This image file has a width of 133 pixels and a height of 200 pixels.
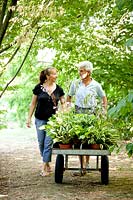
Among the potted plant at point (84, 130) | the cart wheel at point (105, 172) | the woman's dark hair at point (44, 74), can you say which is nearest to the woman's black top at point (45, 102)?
the woman's dark hair at point (44, 74)

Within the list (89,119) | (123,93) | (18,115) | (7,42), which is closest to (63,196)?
(89,119)

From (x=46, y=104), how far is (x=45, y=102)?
4 cm

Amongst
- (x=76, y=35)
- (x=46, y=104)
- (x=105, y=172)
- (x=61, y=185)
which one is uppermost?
(x=76, y=35)

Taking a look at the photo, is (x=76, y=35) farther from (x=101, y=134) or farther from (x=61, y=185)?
(x=61, y=185)

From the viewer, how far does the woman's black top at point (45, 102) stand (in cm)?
867

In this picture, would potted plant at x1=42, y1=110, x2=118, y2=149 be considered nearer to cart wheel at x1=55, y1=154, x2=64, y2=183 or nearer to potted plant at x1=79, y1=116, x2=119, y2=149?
potted plant at x1=79, y1=116, x2=119, y2=149

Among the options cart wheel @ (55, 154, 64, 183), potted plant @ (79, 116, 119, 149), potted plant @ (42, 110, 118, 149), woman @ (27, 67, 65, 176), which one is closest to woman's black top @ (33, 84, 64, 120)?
woman @ (27, 67, 65, 176)

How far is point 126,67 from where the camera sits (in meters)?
7.97

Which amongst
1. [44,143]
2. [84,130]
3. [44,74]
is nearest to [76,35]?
[44,74]

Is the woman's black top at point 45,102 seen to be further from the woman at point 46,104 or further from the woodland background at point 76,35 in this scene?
the woodland background at point 76,35

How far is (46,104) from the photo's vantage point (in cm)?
870

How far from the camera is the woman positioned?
8.60 m

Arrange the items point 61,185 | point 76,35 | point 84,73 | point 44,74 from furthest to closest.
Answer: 1. point 76,35
2. point 44,74
3. point 84,73
4. point 61,185

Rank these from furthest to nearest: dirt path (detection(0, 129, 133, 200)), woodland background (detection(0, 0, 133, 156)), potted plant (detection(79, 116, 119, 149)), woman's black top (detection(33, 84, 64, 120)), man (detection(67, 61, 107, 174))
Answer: woman's black top (detection(33, 84, 64, 120)) < man (detection(67, 61, 107, 174)) < woodland background (detection(0, 0, 133, 156)) < potted plant (detection(79, 116, 119, 149)) < dirt path (detection(0, 129, 133, 200))
